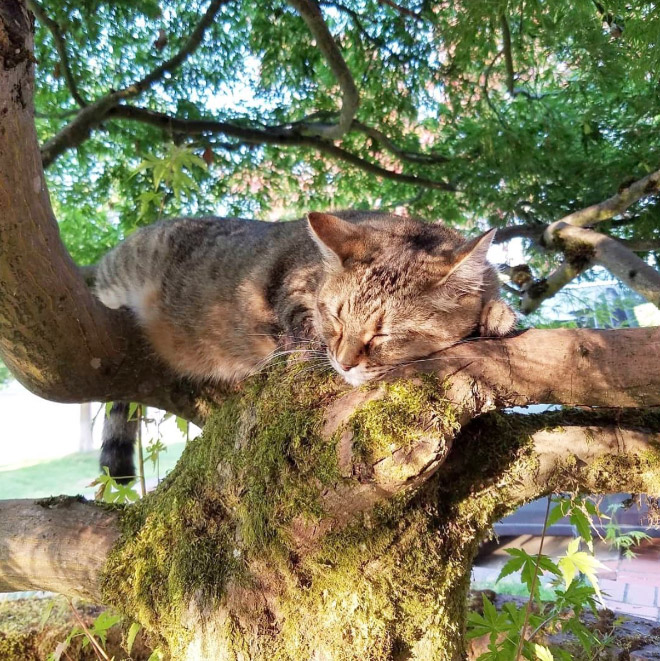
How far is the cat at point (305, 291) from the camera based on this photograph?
1.64m

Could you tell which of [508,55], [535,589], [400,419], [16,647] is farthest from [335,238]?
[508,55]

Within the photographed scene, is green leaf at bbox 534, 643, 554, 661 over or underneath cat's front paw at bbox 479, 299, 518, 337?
underneath

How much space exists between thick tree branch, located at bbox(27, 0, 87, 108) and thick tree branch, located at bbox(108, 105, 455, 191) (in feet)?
1.01

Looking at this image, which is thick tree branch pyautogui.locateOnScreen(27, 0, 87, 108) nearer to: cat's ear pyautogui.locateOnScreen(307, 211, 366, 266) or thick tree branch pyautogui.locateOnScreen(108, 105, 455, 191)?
thick tree branch pyautogui.locateOnScreen(108, 105, 455, 191)

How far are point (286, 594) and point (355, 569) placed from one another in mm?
183

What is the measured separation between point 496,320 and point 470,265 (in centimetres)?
18

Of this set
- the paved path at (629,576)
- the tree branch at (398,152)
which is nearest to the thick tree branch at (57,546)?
the paved path at (629,576)

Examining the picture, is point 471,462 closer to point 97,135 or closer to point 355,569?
point 355,569

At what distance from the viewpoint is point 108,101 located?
317 cm

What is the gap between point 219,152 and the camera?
4023mm

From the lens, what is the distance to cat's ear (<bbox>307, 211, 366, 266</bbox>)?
1.73 metres

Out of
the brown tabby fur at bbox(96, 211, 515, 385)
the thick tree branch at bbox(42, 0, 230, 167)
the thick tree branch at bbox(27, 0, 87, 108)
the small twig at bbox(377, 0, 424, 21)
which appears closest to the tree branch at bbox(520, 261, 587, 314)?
the brown tabby fur at bbox(96, 211, 515, 385)

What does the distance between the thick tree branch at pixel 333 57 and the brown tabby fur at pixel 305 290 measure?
1163 mm

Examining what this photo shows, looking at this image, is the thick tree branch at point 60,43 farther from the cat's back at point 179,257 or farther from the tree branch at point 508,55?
the tree branch at point 508,55
